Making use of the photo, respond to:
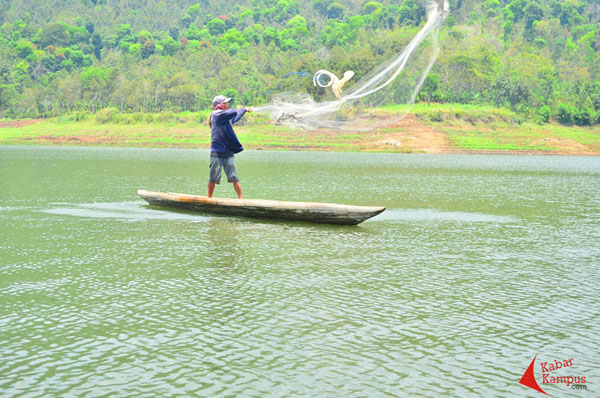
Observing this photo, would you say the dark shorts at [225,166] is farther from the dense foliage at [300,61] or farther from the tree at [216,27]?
the tree at [216,27]

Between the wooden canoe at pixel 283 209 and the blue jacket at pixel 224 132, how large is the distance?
131cm

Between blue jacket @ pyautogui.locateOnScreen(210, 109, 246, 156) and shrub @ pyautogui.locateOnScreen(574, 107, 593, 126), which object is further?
shrub @ pyautogui.locateOnScreen(574, 107, 593, 126)

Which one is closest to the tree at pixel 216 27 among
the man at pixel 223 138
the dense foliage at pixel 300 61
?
the dense foliage at pixel 300 61

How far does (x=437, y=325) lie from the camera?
26.2ft

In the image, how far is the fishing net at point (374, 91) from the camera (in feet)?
55.0

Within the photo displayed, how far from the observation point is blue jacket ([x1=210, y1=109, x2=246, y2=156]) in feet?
53.6

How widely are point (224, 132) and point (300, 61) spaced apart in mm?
84488

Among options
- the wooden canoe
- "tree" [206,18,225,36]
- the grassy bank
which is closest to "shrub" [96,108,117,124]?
the grassy bank

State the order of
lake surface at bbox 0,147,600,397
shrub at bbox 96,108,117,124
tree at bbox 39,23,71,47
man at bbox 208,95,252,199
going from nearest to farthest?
lake surface at bbox 0,147,600,397
man at bbox 208,95,252,199
shrub at bbox 96,108,117,124
tree at bbox 39,23,71,47

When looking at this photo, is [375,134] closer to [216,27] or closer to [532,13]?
[532,13]

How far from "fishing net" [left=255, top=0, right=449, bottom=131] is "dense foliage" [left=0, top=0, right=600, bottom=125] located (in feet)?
67.5

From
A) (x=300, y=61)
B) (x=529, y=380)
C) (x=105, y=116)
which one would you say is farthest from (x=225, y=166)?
(x=300, y=61)

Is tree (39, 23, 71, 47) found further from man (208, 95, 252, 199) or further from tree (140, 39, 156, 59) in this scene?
man (208, 95, 252, 199)

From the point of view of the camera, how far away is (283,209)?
15812mm
